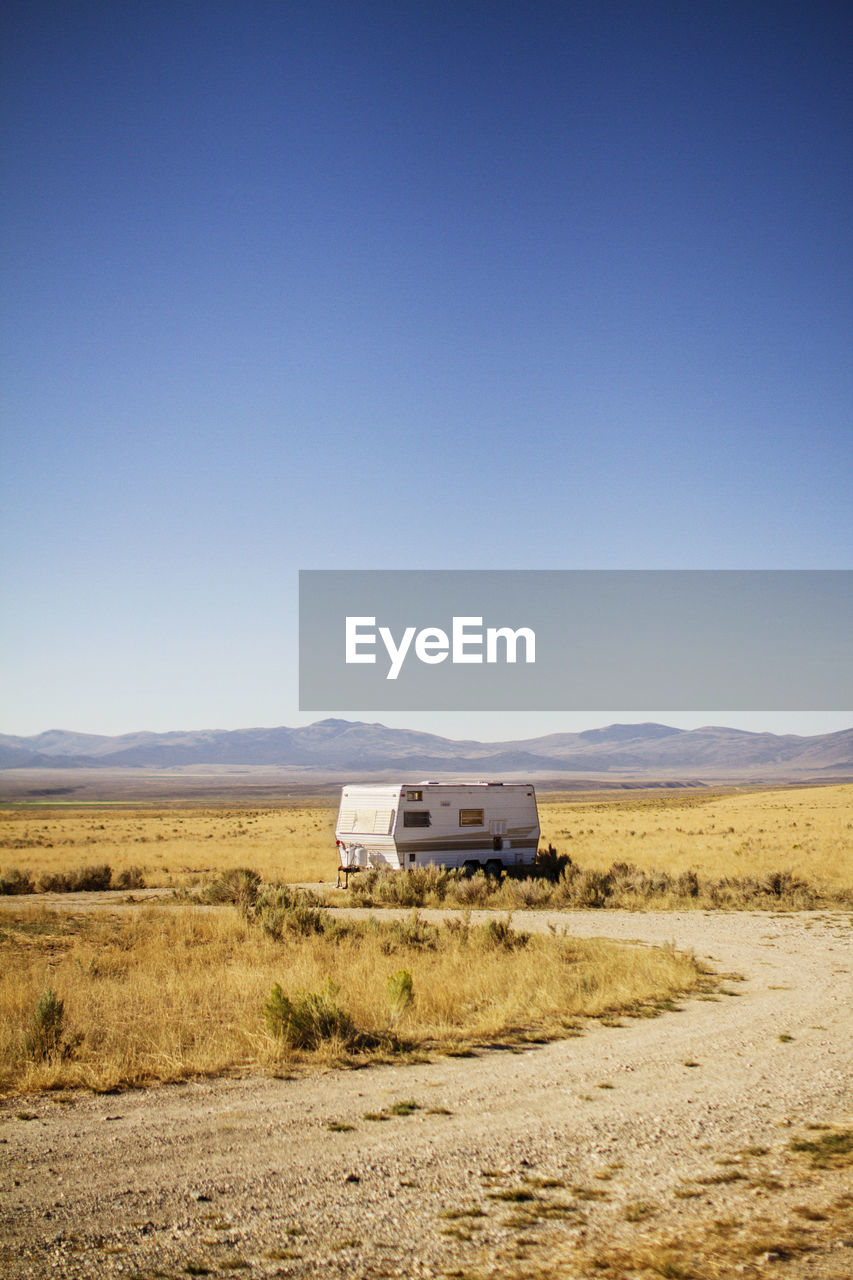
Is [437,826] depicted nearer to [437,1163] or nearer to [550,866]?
[550,866]

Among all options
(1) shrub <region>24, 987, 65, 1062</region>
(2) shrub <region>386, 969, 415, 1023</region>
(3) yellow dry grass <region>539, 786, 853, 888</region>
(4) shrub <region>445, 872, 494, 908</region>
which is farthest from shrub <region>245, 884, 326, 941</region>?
(3) yellow dry grass <region>539, 786, 853, 888</region>

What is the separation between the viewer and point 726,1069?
8.26 meters

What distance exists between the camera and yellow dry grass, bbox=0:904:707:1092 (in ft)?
28.0

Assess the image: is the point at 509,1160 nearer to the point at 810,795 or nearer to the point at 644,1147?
the point at 644,1147

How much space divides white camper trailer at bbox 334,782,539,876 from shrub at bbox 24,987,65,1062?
14988 millimetres

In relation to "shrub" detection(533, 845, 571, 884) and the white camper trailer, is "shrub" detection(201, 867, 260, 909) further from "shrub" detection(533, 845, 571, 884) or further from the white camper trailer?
"shrub" detection(533, 845, 571, 884)

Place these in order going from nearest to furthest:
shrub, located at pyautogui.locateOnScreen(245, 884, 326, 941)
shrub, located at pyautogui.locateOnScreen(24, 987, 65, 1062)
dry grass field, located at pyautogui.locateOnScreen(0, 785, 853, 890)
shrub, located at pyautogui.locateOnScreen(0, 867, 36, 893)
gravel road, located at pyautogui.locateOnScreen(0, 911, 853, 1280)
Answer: gravel road, located at pyautogui.locateOnScreen(0, 911, 853, 1280)
shrub, located at pyautogui.locateOnScreen(24, 987, 65, 1062)
shrub, located at pyautogui.locateOnScreen(245, 884, 326, 941)
shrub, located at pyautogui.locateOnScreen(0, 867, 36, 893)
dry grass field, located at pyautogui.locateOnScreen(0, 785, 853, 890)

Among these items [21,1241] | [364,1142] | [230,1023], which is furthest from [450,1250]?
[230,1023]

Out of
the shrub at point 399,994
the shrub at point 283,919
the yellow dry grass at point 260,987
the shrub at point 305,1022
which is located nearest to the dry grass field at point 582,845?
the shrub at point 283,919

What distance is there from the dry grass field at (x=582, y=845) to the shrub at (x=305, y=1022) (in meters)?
18.6

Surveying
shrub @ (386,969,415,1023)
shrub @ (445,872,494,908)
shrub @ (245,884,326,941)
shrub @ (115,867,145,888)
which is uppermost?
shrub @ (386,969,415,1023)

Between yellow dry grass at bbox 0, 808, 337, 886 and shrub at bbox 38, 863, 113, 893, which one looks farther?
yellow dry grass at bbox 0, 808, 337, 886

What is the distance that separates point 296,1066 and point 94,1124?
209 cm

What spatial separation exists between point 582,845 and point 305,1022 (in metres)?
30.9
